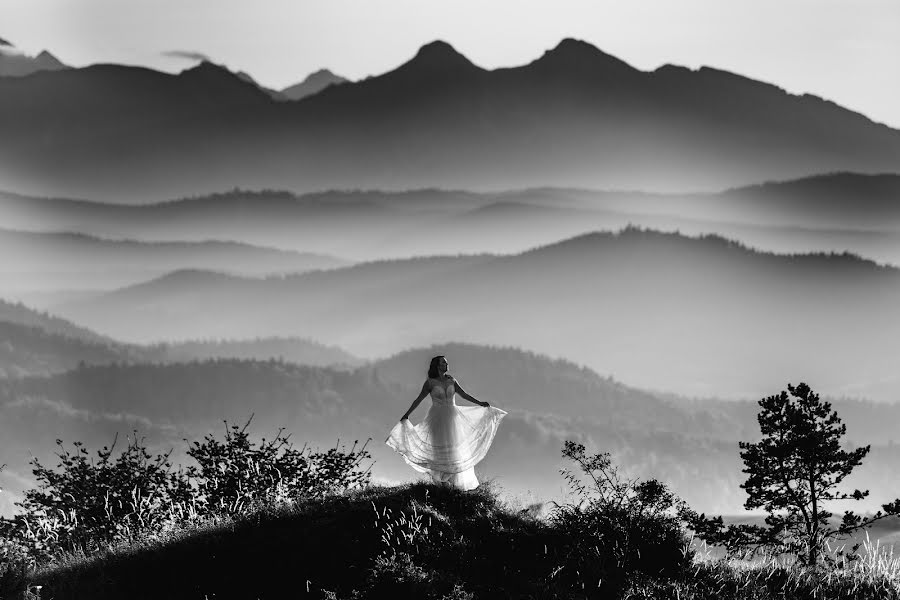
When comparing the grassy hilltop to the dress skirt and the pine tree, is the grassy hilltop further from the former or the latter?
the pine tree

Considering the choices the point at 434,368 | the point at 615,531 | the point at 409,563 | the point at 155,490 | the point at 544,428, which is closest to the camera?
the point at 409,563

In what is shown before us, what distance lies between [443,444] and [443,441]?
57 mm

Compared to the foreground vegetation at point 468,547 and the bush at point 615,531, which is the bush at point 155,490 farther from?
the bush at point 615,531

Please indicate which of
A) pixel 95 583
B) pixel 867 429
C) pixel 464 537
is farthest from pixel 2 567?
pixel 867 429

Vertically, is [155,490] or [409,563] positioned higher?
[155,490]

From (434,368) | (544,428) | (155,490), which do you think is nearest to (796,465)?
(434,368)

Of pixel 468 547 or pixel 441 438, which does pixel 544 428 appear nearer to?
pixel 441 438

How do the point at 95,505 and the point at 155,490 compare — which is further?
Answer: the point at 155,490

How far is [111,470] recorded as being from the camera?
28031 mm

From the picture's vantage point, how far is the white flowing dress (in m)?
23.6

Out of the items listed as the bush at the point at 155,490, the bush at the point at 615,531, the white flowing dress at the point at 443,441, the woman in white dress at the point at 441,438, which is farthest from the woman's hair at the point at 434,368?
the bush at the point at 615,531

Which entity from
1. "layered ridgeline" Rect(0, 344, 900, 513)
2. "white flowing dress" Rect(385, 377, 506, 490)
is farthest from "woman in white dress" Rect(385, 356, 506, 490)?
"layered ridgeline" Rect(0, 344, 900, 513)

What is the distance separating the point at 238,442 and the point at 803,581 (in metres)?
12.8

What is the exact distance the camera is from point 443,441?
23.8m
